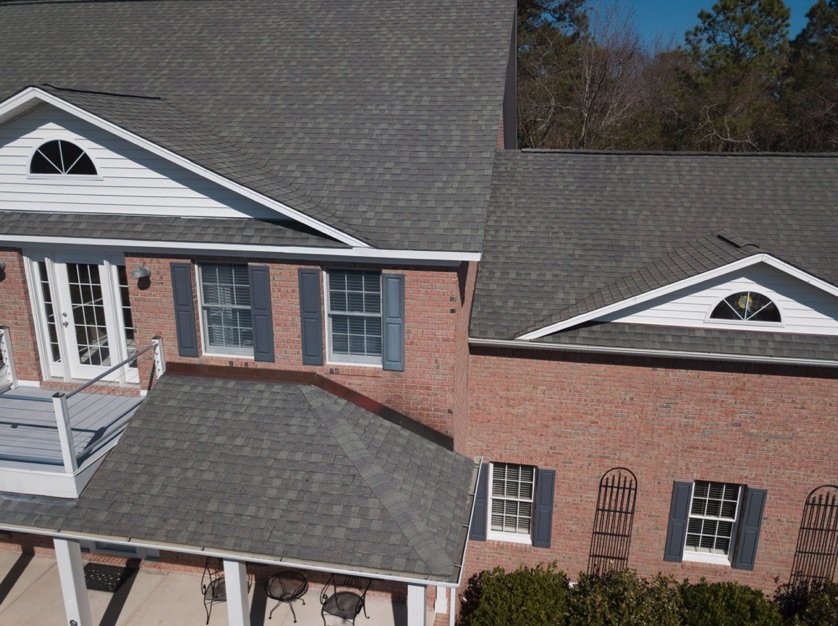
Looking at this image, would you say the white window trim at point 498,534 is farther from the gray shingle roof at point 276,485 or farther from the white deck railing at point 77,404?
the white deck railing at point 77,404

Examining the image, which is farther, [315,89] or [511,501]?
[315,89]

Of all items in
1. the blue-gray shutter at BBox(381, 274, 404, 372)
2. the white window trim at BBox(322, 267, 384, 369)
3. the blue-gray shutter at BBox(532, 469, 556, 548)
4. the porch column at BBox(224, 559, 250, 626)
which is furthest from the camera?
the blue-gray shutter at BBox(532, 469, 556, 548)

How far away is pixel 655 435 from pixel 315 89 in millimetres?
9208

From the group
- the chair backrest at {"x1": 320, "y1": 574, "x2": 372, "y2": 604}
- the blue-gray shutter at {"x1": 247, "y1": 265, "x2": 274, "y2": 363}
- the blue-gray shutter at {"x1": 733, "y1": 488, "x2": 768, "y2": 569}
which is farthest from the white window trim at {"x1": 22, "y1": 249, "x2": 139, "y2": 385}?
the blue-gray shutter at {"x1": 733, "y1": 488, "x2": 768, "y2": 569}

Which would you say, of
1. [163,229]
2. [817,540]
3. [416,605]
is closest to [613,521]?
[817,540]

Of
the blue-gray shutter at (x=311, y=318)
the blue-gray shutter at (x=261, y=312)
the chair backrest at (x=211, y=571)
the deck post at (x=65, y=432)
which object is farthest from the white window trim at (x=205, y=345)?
the chair backrest at (x=211, y=571)

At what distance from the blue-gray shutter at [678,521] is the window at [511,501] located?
2508 mm

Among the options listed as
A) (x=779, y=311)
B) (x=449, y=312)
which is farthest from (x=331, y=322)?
(x=779, y=311)

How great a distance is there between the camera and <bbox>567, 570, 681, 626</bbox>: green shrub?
10.4m

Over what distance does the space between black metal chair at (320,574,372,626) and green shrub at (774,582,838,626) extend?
23.6ft

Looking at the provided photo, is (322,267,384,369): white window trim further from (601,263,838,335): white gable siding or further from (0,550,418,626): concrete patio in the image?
(0,550,418,626): concrete patio

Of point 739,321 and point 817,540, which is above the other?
point 739,321

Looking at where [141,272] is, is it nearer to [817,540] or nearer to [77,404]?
[77,404]

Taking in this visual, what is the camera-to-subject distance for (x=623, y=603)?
416 inches
